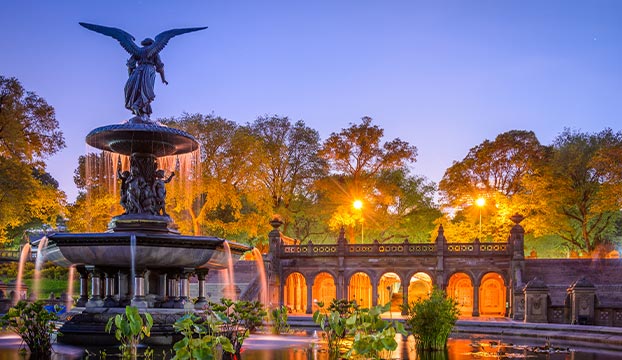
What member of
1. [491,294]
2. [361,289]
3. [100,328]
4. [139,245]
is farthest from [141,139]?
[491,294]

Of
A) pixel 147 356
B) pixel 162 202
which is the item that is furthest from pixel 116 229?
pixel 147 356

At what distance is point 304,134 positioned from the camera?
5475cm

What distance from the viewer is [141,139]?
17266mm

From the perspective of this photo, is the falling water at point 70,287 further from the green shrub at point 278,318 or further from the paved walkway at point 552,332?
the paved walkway at point 552,332

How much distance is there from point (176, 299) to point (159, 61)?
525 centimetres

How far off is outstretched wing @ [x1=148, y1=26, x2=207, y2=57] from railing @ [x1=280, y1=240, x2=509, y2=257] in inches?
1014

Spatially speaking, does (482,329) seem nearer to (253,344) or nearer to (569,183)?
(253,344)

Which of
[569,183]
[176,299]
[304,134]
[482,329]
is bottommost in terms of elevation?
[482,329]

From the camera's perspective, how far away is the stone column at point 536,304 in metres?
31.2

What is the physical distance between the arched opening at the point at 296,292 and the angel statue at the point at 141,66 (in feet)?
86.2

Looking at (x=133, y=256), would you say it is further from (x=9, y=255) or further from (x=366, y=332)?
(x=9, y=255)

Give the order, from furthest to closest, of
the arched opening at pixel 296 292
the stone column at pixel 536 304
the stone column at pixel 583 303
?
the arched opening at pixel 296 292, the stone column at pixel 536 304, the stone column at pixel 583 303

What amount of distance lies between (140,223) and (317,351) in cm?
485

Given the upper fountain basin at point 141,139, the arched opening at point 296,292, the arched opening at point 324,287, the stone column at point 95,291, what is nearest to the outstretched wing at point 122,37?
the upper fountain basin at point 141,139
